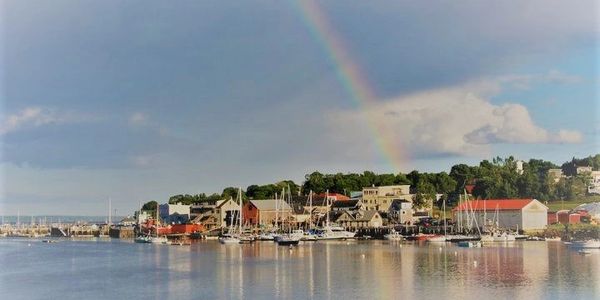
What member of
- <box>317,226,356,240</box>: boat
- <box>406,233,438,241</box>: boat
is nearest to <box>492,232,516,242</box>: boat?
<box>406,233,438,241</box>: boat

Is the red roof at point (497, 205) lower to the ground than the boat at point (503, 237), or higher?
higher

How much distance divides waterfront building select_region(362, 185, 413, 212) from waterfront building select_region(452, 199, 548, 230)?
24.6 m

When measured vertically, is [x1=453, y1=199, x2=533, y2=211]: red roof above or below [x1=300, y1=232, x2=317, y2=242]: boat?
above

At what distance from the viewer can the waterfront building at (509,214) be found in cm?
12669

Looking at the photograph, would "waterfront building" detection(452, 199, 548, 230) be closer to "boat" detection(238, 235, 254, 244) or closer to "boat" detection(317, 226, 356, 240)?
"boat" detection(317, 226, 356, 240)

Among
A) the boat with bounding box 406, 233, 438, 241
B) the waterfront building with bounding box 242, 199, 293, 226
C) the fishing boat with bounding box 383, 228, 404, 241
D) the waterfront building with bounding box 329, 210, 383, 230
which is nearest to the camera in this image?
the boat with bounding box 406, 233, 438, 241

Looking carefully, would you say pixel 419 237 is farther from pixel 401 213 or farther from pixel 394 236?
pixel 401 213

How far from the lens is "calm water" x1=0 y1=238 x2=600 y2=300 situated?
155 feet

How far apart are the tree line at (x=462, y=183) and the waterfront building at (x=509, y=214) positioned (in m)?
22.6

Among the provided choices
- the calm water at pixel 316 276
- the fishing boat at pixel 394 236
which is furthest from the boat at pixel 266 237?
the calm water at pixel 316 276

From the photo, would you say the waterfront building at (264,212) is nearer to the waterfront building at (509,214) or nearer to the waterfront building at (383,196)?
the waterfront building at (383,196)

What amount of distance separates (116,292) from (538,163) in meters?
157

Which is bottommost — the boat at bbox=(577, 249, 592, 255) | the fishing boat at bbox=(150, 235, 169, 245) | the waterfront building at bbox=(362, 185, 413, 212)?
the fishing boat at bbox=(150, 235, 169, 245)

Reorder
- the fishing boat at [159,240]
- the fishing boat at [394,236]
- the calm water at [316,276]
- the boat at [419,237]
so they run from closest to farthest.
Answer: the calm water at [316,276]
the boat at [419,237]
the fishing boat at [394,236]
the fishing boat at [159,240]
